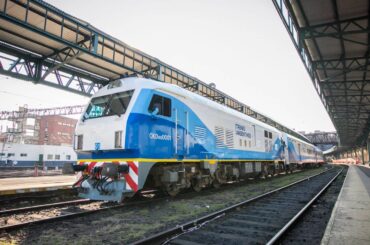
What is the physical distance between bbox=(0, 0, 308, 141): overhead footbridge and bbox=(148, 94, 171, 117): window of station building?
174 cm

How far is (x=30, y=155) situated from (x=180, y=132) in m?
36.1

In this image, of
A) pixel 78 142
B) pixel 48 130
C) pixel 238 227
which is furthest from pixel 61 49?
pixel 48 130

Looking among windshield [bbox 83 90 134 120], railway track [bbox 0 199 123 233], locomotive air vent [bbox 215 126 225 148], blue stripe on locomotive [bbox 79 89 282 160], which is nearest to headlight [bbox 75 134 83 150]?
blue stripe on locomotive [bbox 79 89 282 160]

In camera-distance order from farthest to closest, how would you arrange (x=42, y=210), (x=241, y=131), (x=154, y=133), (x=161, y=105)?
(x=241, y=131)
(x=161, y=105)
(x=154, y=133)
(x=42, y=210)

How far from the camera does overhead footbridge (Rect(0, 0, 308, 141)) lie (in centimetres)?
1073

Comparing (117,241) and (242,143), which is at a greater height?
(242,143)

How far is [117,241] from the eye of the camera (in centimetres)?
474

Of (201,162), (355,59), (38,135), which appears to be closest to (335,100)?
(355,59)

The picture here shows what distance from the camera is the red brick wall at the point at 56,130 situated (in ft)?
255

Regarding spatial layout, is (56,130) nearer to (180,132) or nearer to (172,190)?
(172,190)

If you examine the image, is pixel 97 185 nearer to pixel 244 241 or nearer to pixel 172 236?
pixel 172 236

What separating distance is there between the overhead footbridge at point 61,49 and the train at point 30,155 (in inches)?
982

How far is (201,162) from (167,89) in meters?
3.14

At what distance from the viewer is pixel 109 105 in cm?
848
